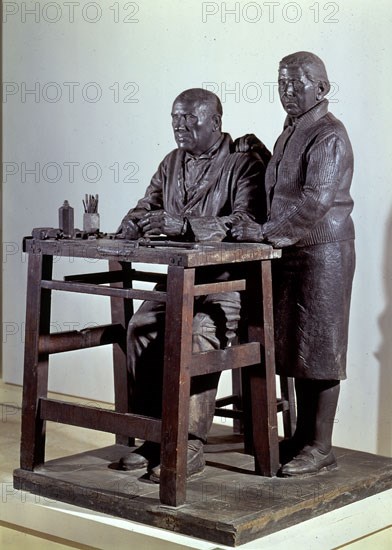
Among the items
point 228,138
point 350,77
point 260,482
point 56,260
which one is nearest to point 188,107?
point 228,138

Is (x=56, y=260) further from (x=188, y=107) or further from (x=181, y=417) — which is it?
Result: (x=181, y=417)

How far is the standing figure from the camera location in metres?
4.96

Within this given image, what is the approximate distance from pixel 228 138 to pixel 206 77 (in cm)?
122

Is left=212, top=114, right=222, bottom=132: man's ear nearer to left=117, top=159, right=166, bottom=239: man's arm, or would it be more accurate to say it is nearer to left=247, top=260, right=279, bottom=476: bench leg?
left=117, top=159, right=166, bottom=239: man's arm

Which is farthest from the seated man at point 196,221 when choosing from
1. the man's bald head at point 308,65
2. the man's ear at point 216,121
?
the man's bald head at point 308,65

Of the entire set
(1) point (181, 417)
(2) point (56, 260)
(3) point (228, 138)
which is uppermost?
(3) point (228, 138)

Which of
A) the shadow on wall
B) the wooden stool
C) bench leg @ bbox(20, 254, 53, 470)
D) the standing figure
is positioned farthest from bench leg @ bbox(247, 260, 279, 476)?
the shadow on wall

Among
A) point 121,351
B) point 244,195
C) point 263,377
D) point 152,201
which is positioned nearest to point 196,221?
point 244,195

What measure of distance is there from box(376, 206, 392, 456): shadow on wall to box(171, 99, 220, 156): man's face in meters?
1.12

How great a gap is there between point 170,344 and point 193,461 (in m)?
0.63

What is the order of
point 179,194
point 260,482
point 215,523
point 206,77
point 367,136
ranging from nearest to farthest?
point 215,523 < point 260,482 < point 179,194 < point 367,136 < point 206,77

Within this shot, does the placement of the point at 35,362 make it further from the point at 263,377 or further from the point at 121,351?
the point at 263,377

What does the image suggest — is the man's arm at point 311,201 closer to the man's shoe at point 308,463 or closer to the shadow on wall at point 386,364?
the man's shoe at point 308,463

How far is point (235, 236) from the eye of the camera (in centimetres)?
501
